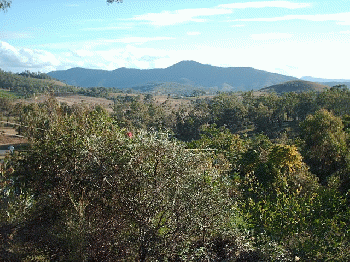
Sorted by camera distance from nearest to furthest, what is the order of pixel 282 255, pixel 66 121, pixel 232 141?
pixel 282 255
pixel 66 121
pixel 232 141

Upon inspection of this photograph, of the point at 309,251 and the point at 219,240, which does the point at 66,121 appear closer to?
the point at 219,240

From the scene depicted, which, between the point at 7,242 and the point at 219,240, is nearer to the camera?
the point at 7,242

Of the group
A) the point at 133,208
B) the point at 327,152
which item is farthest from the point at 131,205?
the point at 327,152

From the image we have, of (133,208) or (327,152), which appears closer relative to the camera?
(133,208)

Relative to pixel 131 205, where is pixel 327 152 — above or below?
below

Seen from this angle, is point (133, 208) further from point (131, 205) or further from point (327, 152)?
point (327, 152)

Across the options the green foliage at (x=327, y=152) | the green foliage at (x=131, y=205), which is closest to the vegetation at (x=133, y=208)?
the green foliage at (x=131, y=205)

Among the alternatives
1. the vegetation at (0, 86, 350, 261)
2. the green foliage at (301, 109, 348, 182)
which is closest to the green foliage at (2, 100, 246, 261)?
the vegetation at (0, 86, 350, 261)

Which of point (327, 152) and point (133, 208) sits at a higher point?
point (133, 208)

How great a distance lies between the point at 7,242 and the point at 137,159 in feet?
10.8

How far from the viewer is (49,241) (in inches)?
245

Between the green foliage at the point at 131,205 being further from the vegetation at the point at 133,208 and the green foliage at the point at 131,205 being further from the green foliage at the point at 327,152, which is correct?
the green foliage at the point at 327,152

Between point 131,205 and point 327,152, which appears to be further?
point 327,152

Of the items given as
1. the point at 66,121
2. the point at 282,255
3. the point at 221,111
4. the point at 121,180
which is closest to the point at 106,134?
the point at 121,180
